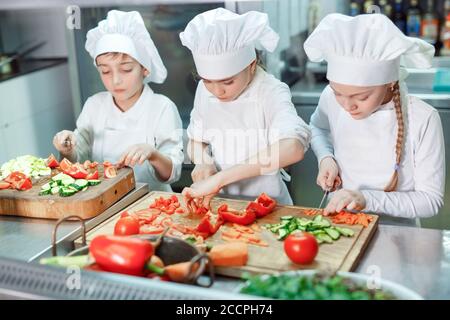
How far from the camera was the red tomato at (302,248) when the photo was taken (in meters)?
1.20

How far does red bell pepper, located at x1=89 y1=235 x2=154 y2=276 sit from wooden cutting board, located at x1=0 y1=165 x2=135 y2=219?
44cm

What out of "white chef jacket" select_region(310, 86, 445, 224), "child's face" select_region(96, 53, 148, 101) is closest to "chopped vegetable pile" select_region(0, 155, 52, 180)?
"child's face" select_region(96, 53, 148, 101)

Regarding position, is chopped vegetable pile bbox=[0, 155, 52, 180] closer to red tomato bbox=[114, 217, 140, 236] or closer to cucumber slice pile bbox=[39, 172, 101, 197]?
cucumber slice pile bbox=[39, 172, 101, 197]

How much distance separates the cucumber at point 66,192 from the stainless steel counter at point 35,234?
8 cm

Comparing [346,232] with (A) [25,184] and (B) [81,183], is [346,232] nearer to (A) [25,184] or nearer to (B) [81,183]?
(B) [81,183]

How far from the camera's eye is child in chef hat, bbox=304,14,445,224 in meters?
1.39

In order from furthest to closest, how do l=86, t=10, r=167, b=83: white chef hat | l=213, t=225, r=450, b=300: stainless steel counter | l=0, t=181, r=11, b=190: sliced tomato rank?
1. l=86, t=10, r=167, b=83: white chef hat
2. l=0, t=181, r=11, b=190: sliced tomato
3. l=213, t=225, r=450, b=300: stainless steel counter

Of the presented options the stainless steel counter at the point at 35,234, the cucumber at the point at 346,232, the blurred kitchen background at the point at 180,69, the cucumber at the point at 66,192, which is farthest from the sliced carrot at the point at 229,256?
the blurred kitchen background at the point at 180,69

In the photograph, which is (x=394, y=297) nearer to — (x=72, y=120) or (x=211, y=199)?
(x=211, y=199)

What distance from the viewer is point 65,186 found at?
1610 mm

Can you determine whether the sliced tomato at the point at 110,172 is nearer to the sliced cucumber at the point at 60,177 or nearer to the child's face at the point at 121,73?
the sliced cucumber at the point at 60,177

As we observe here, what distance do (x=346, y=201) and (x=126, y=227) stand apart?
0.54 meters

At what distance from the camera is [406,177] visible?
1.59 m

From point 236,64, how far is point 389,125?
45 cm
